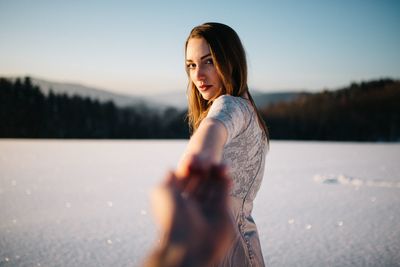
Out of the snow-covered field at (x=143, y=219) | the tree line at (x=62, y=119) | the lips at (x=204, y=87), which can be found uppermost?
the lips at (x=204, y=87)

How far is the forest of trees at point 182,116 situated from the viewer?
27500mm

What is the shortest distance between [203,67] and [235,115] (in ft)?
1.29

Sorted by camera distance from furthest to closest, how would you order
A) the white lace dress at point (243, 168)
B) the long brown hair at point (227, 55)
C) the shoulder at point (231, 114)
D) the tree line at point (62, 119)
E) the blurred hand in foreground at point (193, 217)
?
1. the tree line at point (62, 119)
2. the long brown hair at point (227, 55)
3. the white lace dress at point (243, 168)
4. the shoulder at point (231, 114)
5. the blurred hand in foreground at point (193, 217)

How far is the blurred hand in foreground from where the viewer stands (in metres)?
0.41

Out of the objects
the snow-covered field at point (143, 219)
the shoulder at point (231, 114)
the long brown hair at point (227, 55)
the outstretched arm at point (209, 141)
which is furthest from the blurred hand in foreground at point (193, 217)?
the snow-covered field at point (143, 219)

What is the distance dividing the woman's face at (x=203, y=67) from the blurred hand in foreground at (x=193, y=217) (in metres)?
0.78

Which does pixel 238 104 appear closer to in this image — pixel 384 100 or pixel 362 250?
pixel 362 250

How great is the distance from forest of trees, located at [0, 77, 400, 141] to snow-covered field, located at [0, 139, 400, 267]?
68.0ft

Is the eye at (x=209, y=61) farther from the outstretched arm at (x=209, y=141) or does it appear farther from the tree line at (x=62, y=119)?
the tree line at (x=62, y=119)

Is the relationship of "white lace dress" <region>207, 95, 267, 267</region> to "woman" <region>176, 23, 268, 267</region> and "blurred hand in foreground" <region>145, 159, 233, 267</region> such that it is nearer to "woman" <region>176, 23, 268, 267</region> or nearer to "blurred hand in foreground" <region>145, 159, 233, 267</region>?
"woman" <region>176, 23, 268, 267</region>

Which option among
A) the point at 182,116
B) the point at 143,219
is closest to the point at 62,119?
the point at 182,116

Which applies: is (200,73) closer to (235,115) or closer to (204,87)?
(204,87)

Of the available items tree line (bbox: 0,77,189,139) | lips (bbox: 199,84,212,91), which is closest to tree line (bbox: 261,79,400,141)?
tree line (bbox: 0,77,189,139)

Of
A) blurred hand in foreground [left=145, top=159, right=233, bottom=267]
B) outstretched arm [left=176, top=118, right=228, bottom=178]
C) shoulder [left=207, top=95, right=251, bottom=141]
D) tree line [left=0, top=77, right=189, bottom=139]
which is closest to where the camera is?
blurred hand in foreground [left=145, top=159, right=233, bottom=267]
